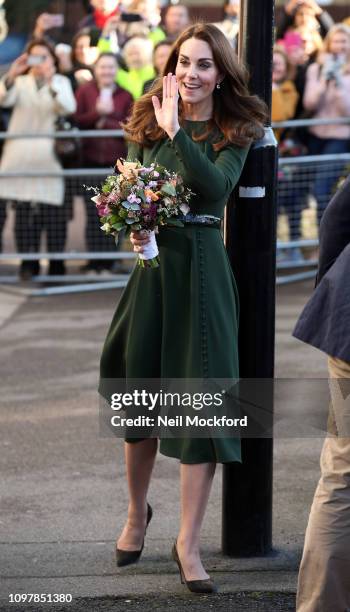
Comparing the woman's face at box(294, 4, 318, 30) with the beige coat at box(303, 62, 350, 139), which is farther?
the woman's face at box(294, 4, 318, 30)

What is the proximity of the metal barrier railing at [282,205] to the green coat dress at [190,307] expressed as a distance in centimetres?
597

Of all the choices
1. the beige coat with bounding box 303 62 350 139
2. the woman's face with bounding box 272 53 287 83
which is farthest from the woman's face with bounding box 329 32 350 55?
the woman's face with bounding box 272 53 287 83

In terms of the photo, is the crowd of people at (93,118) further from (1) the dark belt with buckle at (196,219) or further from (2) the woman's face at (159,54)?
(1) the dark belt with buckle at (196,219)

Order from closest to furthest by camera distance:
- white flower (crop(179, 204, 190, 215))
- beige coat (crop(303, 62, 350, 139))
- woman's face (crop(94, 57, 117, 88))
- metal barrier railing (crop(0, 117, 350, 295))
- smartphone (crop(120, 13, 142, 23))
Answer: white flower (crop(179, 204, 190, 215)) → metal barrier railing (crop(0, 117, 350, 295)) → woman's face (crop(94, 57, 117, 88)) → beige coat (crop(303, 62, 350, 139)) → smartphone (crop(120, 13, 142, 23))

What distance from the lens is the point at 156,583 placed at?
472cm

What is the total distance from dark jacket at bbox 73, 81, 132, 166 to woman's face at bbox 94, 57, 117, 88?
8 centimetres

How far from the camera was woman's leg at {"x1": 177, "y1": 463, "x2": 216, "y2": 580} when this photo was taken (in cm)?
462

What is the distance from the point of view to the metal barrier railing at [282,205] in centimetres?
1073

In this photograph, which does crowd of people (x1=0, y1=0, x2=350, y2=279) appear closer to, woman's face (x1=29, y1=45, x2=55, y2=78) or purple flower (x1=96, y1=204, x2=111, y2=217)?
woman's face (x1=29, y1=45, x2=55, y2=78)

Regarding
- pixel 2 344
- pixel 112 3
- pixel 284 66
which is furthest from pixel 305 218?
pixel 112 3

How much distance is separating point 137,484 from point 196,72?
158cm

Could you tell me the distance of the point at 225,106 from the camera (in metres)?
4.66

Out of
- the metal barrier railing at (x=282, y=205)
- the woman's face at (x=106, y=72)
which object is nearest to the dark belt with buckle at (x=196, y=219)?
the metal barrier railing at (x=282, y=205)

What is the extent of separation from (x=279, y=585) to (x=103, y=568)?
68 cm
